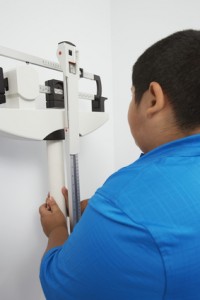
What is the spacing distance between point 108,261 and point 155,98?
34cm

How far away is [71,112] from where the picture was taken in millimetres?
803

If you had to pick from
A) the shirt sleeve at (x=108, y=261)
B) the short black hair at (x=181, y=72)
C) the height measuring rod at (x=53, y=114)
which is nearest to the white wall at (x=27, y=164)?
the height measuring rod at (x=53, y=114)

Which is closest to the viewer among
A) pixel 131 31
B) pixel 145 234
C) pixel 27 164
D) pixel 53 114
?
pixel 145 234

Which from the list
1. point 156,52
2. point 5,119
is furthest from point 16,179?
point 156,52

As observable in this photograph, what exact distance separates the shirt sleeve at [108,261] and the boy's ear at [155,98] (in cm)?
22

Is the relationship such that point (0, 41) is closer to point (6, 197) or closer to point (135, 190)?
point (6, 197)

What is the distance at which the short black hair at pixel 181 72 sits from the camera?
450 mm

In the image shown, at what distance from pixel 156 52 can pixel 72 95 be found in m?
0.38

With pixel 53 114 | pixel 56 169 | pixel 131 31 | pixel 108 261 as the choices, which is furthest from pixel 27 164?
pixel 131 31

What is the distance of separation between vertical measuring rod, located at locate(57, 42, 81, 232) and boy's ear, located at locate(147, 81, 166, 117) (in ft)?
1.17

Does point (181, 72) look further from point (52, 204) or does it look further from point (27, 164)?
point (27, 164)

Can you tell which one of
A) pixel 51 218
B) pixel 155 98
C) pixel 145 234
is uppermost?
pixel 155 98

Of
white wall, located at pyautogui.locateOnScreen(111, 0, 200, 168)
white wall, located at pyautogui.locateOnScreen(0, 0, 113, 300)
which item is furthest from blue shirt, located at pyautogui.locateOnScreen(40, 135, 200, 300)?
white wall, located at pyautogui.locateOnScreen(111, 0, 200, 168)

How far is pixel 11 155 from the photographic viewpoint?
0.96 metres
